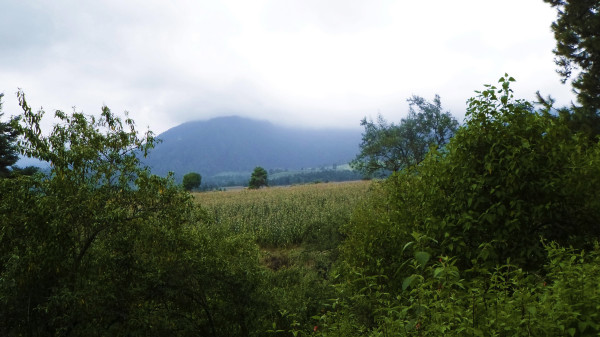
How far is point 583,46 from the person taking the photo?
21.9 meters

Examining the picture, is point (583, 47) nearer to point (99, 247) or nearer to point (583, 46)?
point (583, 46)

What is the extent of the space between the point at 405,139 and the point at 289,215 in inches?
750

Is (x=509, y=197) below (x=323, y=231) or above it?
above

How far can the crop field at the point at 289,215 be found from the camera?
27641 millimetres

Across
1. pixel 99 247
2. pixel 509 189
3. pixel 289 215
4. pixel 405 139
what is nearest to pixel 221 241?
pixel 99 247

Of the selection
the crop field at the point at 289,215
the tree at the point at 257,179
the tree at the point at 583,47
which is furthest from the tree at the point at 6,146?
the tree at the point at 257,179

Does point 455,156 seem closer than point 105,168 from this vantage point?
Yes

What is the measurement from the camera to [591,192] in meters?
7.21

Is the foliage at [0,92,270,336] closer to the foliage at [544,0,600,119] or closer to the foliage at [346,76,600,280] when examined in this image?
the foliage at [346,76,600,280]

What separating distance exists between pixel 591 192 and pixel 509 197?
1614 millimetres

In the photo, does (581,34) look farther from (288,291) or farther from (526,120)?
(288,291)

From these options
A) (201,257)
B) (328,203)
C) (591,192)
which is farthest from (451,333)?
(328,203)

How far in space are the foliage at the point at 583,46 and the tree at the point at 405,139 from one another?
20.8 meters

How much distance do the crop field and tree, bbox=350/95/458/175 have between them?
14.3 ft
